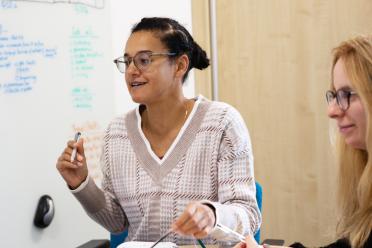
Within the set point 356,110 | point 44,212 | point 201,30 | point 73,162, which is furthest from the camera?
point 201,30

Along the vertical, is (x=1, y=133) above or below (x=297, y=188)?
above

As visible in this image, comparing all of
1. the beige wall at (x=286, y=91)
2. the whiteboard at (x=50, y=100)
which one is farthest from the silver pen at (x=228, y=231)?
the beige wall at (x=286, y=91)

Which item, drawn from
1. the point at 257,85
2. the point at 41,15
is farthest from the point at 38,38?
the point at 257,85

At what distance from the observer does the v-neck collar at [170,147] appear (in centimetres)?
188

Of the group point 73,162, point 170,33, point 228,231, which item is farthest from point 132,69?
point 228,231

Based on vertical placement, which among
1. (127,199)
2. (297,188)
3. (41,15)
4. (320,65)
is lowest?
(297,188)

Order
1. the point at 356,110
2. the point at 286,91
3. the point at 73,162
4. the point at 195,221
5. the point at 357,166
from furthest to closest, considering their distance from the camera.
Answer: the point at 286,91
the point at 73,162
the point at 357,166
the point at 356,110
the point at 195,221

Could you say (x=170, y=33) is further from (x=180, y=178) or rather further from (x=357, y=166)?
(x=357, y=166)

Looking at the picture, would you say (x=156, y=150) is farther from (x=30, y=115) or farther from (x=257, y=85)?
(x=257, y=85)

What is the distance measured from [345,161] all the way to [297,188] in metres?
1.70

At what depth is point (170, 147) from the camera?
1.91m

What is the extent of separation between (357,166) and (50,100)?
1.21 m

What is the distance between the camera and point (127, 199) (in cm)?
191

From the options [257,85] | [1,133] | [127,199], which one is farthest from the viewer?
[257,85]
